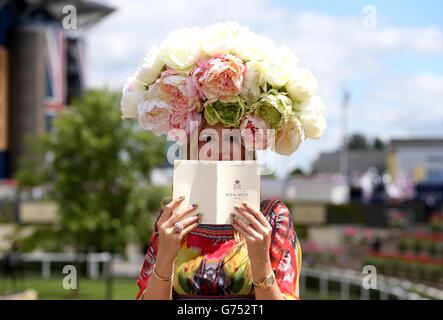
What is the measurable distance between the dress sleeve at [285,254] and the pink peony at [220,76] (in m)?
0.50

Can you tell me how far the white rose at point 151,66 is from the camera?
295 cm

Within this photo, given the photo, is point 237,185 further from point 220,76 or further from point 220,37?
point 220,37

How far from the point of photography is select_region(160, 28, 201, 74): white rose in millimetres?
2859

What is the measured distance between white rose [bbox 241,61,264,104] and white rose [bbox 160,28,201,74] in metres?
0.22

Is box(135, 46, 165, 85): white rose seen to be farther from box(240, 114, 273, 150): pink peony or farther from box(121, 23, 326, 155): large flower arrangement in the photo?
box(240, 114, 273, 150): pink peony

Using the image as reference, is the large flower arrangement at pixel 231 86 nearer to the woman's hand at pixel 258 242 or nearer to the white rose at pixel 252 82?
the white rose at pixel 252 82

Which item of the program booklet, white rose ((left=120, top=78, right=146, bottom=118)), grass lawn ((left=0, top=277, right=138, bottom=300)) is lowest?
grass lawn ((left=0, top=277, right=138, bottom=300))

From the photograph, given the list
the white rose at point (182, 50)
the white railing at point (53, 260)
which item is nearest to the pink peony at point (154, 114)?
the white rose at point (182, 50)

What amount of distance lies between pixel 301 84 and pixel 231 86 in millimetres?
307

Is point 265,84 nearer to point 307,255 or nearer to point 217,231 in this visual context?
point 217,231

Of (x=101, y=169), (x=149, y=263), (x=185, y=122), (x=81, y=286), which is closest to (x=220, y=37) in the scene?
(x=185, y=122)

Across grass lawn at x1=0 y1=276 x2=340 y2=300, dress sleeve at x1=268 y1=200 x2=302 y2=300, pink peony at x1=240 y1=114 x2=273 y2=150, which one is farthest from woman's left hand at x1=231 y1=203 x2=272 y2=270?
grass lawn at x1=0 y1=276 x2=340 y2=300

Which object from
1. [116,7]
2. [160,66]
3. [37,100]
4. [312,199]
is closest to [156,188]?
[160,66]

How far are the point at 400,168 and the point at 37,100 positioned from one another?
110 feet
